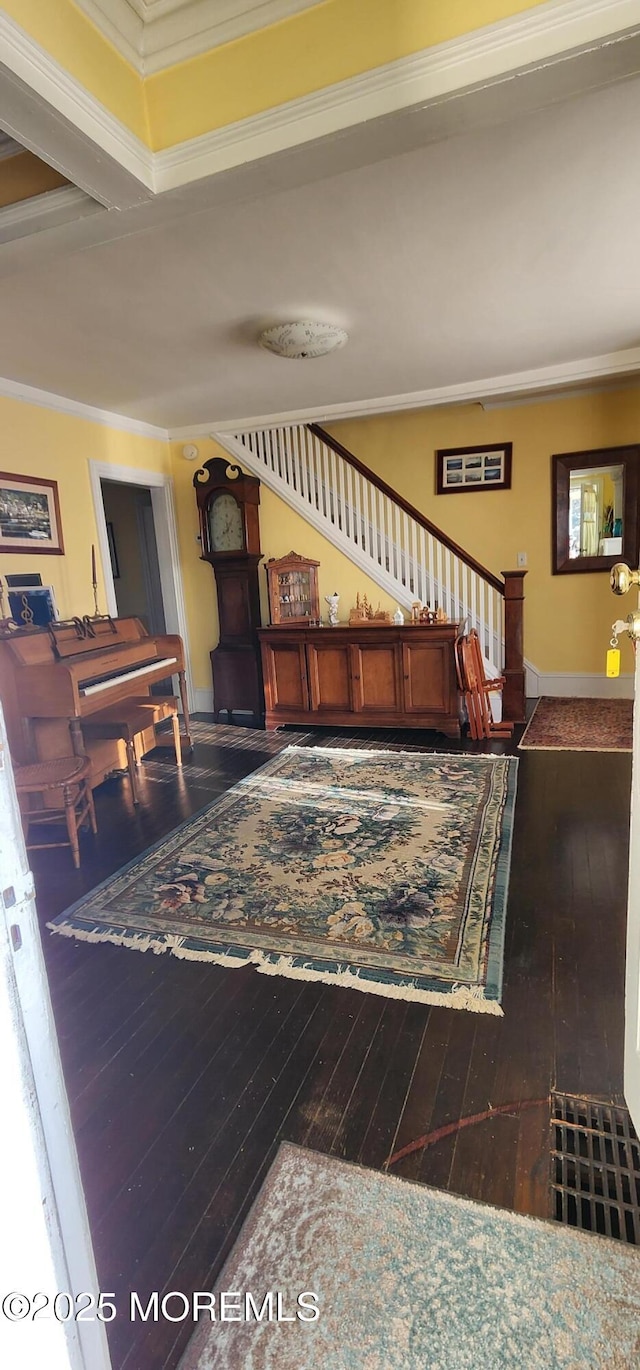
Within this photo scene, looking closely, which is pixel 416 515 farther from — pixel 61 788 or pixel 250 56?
pixel 250 56

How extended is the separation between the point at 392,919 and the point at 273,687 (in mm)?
3272

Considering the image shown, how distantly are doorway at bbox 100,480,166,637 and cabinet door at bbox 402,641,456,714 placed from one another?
3.44m

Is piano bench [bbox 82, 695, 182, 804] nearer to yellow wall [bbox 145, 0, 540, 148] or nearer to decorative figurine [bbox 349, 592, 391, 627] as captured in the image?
decorative figurine [bbox 349, 592, 391, 627]

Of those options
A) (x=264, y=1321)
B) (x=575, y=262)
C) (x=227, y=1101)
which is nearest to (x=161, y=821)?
(x=227, y=1101)

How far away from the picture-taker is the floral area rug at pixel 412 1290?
109 centimetres

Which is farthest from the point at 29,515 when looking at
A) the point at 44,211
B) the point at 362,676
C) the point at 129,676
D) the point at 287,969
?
the point at 287,969

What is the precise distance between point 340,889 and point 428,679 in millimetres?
2586

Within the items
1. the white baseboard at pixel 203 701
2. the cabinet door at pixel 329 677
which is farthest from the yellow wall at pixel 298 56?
the white baseboard at pixel 203 701

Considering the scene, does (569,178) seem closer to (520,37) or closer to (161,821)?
(520,37)

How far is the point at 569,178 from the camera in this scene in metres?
2.25

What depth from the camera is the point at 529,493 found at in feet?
18.5

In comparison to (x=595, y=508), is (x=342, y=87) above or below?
above

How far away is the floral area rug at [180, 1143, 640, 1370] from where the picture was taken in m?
1.09

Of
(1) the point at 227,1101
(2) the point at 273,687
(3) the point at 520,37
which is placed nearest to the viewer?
(3) the point at 520,37
